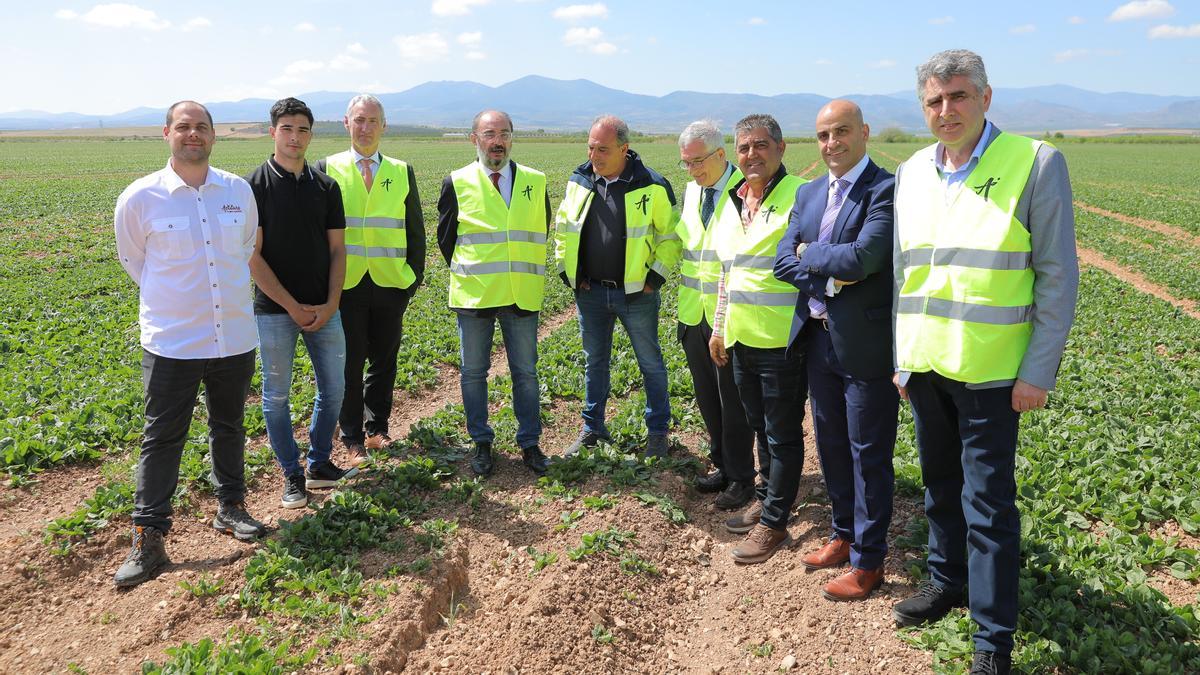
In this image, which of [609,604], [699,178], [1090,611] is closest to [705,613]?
[609,604]

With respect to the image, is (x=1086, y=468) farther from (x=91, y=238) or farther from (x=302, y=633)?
(x=91, y=238)

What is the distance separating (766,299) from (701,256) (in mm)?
858

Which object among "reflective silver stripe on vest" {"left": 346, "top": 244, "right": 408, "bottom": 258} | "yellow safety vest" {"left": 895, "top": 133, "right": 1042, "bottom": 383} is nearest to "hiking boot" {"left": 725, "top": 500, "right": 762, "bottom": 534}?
"yellow safety vest" {"left": 895, "top": 133, "right": 1042, "bottom": 383}

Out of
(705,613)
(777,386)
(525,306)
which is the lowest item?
(705,613)

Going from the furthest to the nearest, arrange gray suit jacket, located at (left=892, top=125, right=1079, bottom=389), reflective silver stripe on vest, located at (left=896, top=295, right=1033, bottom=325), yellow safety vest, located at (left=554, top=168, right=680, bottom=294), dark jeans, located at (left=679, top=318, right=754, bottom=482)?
yellow safety vest, located at (left=554, top=168, right=680, bottom=294), dark jeans, located at (left=679, top=318, right=754, bottom=482), reflective silver stripe on vest, located at (left=896, top=295, right=1033, bottom=325), gray suit jacket, located at (left=892, top=125, right=1079, bottom=389)

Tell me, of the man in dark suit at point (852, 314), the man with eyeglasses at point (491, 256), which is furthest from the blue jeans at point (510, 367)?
the man in dark suit at point (852, 314)

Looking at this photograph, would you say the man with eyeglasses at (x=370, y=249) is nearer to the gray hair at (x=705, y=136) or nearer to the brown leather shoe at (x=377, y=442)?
the brown leather shoe at (x=377, y=442)

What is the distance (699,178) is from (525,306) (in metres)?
1.74

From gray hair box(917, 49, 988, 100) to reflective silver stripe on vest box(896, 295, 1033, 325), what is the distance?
1.01 metres

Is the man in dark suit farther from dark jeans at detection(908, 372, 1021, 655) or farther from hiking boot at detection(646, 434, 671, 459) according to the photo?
hiking boot at detection(646, 434, 671, 459)

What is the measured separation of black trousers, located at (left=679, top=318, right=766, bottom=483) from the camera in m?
5.64

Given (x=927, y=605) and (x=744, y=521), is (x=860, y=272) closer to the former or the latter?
(x=927, y=605)

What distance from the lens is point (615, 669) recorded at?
419cm

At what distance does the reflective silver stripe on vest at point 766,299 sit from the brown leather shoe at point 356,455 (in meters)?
3.58
